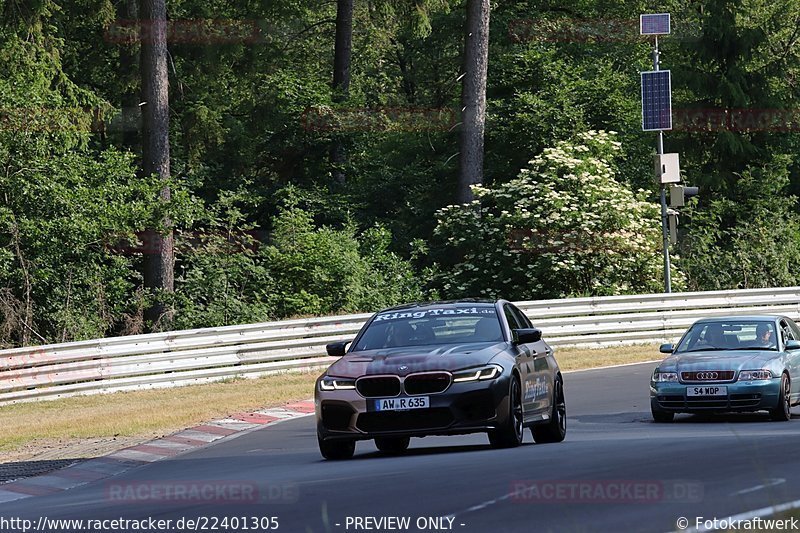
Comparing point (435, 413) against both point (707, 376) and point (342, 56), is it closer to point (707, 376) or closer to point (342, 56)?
point (707, 376)

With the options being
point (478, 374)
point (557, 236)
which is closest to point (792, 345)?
point (478, 374)

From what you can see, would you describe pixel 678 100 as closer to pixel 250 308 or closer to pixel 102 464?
pixel 250 308

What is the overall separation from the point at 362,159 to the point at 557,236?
527 inches

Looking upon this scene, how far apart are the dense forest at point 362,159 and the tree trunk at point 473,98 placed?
2.6 inches

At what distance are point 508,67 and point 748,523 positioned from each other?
37.8 meters

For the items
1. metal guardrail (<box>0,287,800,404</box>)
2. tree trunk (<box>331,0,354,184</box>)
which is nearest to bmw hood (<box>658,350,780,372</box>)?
metal guardrail (<box>0,287,800,404</box>)

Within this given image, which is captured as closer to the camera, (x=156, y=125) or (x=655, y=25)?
(x=655, y=25)

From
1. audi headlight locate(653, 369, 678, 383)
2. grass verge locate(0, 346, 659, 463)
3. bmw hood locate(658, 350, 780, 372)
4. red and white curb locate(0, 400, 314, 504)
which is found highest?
bmw hood locate(658, 350, 780, 372)

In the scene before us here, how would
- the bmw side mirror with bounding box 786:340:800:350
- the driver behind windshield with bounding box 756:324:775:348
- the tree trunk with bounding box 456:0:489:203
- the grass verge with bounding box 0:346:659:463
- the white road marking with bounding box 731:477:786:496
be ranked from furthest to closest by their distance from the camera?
the tree trunk with bounding box 456:0:489:203 < the grass verge with bounding box 0:346:659:463 < the driver behind windshield with bounding box 756:324:775:348 < the bmw side mirror with bounding box 786:340:800:350 < the white road marking with bounding box 731:477:786:496

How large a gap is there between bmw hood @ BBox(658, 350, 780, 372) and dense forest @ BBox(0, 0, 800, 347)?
17092 mm

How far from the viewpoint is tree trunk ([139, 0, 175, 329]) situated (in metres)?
36.1

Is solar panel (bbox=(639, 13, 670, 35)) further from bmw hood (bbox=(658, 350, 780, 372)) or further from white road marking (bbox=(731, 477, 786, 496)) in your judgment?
white road marking (bbox=(731, 477, 786, 496))

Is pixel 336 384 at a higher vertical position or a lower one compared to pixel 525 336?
lower

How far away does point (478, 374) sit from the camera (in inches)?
552
